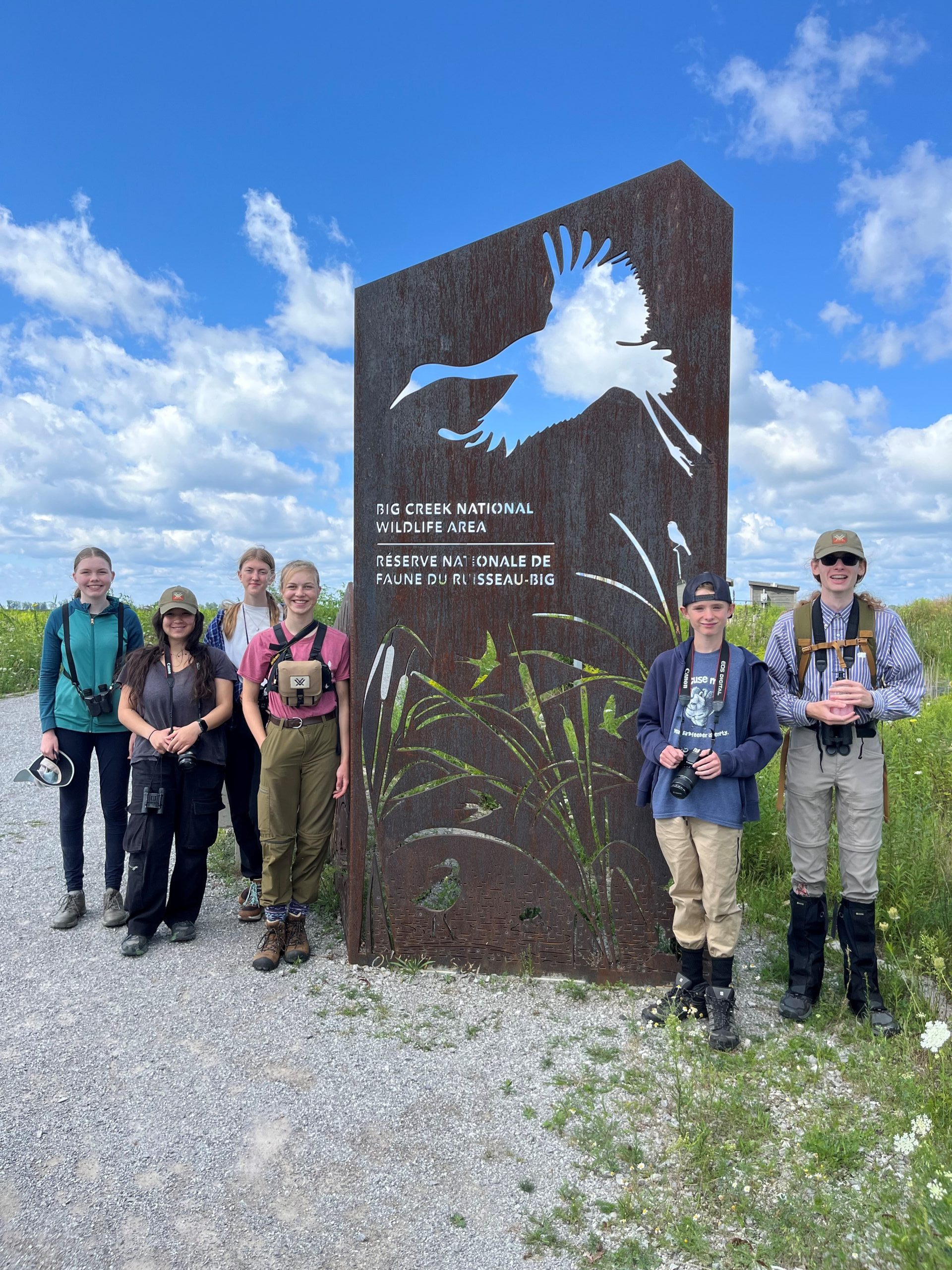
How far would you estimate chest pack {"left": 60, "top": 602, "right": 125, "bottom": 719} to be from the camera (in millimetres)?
5137

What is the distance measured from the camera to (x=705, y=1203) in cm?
292

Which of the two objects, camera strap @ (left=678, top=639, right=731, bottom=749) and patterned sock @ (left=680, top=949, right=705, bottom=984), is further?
patterned sock @ (left=680, top=949, right=705, bottom=984)

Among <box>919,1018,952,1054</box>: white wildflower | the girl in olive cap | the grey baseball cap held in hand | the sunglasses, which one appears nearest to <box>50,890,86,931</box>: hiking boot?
the girl in olive cap

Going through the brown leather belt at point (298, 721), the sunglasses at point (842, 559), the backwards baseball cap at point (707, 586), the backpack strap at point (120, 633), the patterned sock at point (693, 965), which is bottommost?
the patterned sock at point (693, 965)

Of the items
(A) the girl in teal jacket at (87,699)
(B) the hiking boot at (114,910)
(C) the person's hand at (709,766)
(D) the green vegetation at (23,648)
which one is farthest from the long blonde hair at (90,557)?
(D) the green vegetation at (23,648)

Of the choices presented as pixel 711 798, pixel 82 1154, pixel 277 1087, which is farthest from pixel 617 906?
pixel 82 1154

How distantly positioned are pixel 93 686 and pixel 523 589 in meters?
2.70

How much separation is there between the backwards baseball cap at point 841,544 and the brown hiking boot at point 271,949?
11.4 ft

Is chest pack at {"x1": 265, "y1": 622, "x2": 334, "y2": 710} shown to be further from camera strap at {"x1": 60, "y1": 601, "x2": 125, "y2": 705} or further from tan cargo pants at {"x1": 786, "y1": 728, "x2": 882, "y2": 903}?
tan cargo pants at {"x1": 786, "y1": 728, "x2": 882, "y2": 903}

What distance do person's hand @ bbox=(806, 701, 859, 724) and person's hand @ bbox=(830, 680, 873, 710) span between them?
27mm

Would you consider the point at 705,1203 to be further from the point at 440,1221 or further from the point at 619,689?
the point at 619,689

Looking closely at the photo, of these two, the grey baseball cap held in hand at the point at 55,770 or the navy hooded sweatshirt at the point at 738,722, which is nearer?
the navy hooded sweatshirt at the point at 738,722

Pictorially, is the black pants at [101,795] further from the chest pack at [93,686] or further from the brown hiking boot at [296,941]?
the brown hiking boot at [296,941]

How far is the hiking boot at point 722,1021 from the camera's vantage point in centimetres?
388
